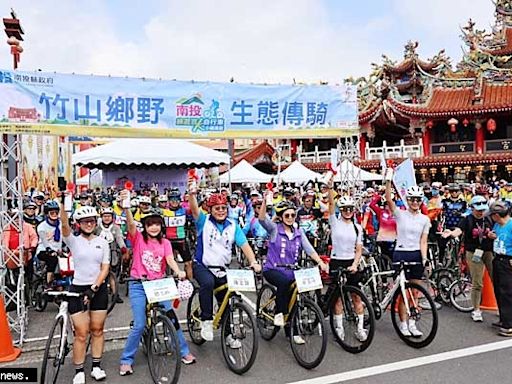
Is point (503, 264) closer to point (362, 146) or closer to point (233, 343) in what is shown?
point (233, 343)

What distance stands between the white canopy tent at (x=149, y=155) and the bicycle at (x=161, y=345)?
41.8ft

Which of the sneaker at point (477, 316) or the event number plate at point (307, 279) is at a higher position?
the event number plate at point (307, 279)

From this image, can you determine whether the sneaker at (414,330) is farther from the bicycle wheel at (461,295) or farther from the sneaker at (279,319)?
the bicycle wheel at (461,295)

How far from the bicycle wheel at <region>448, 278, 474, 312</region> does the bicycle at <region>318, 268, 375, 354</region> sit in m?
2.51

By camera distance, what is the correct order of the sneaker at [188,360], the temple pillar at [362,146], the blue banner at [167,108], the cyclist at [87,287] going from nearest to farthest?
the cyclist at [87,287]
the sneaker at [188,360]
the blue banner at [167,108]
the temple pillar at [362,146]

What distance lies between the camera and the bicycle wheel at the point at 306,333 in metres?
5.55

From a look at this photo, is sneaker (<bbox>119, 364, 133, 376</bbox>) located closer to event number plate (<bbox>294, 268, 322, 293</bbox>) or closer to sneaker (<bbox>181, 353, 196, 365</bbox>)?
sneaker (<bbox>181, 353, 196, 365</bbox>)

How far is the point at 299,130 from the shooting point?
8891 millimetres

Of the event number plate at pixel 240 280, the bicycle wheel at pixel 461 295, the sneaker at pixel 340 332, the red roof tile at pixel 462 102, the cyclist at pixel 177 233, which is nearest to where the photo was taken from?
the event number plate at pixel 240 280

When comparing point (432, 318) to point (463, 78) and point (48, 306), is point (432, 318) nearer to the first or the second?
point (48, 306)

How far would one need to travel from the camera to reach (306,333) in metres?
5.80

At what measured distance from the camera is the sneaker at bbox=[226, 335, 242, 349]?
5609 mm

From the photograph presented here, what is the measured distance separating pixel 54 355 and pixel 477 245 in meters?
5.90

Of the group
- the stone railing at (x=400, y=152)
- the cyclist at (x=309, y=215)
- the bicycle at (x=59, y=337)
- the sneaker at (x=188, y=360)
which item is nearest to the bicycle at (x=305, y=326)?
the sneaker at (x=188, y=360)
